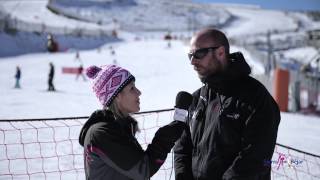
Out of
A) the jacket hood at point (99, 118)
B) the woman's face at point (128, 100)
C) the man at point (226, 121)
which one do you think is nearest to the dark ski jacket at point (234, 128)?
the man at point (226, 121)

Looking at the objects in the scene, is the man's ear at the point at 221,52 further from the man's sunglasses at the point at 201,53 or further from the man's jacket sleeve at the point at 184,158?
the man's jacket sleeve at the point at 184,158

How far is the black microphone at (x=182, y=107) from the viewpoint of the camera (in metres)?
2.90

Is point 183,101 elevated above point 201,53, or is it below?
below

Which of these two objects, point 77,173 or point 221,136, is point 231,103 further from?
point 77,173

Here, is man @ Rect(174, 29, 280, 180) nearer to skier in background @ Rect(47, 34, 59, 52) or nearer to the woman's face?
the woman's face

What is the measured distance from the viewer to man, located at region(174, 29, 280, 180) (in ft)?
9.39

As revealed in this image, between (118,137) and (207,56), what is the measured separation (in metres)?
0.96

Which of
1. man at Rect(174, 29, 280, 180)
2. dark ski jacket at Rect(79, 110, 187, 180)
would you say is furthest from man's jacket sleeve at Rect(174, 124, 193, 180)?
dark ski jacket at Rect(79, 110, 187, 180)

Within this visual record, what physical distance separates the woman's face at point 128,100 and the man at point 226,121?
0.58m

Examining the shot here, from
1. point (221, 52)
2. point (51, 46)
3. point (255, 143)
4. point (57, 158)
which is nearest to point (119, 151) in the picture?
point (255, 143)

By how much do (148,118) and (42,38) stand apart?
35.2m

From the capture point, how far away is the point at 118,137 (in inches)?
104

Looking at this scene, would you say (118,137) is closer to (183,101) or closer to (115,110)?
(115,110)

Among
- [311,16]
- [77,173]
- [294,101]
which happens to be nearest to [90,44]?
[294,101]
